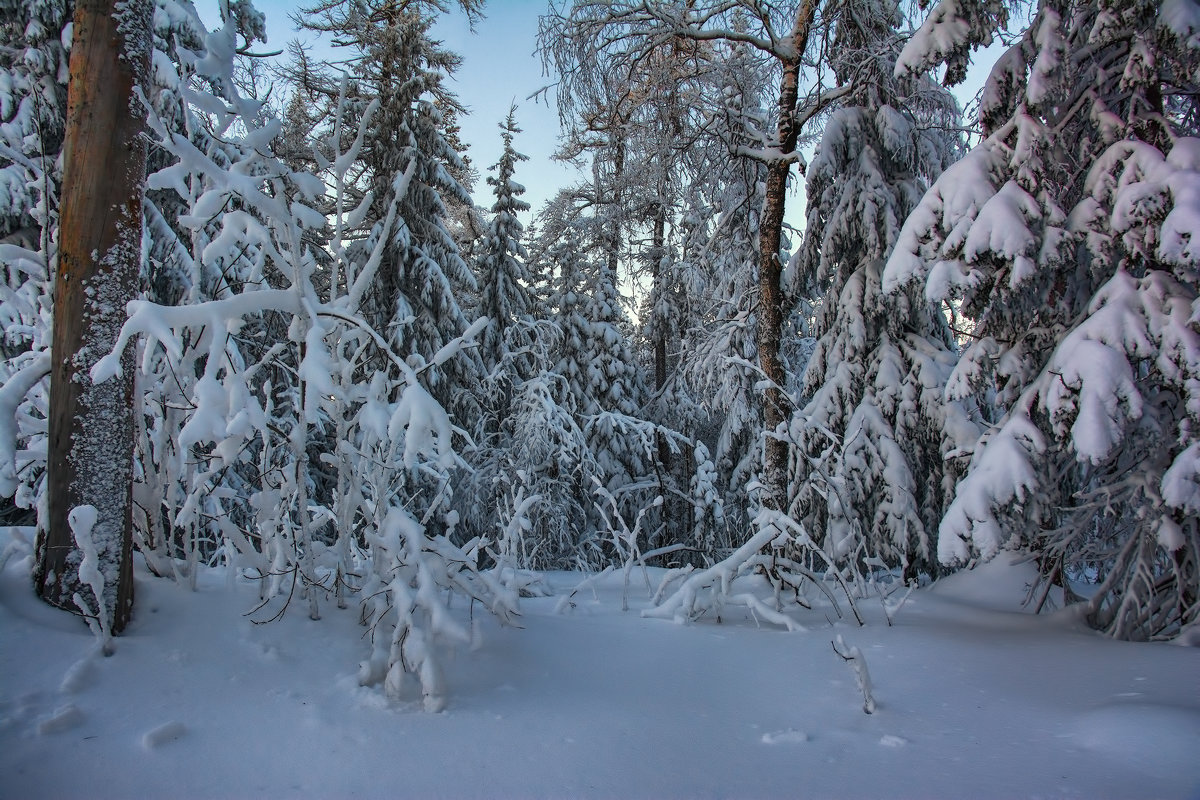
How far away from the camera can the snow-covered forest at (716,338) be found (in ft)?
8.01

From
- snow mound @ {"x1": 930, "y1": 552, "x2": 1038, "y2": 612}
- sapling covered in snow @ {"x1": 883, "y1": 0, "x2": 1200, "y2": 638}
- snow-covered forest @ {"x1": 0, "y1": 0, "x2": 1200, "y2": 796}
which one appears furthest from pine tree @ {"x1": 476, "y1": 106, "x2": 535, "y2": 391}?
sapling covered in snow @ {"x1": 883, "y1": 0, "x2": 1200, "y2": 638}

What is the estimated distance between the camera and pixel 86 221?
2.48 metres

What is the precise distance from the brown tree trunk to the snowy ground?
24 cm

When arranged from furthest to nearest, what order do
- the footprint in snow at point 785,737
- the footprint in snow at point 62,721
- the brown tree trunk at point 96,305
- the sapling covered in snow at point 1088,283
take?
the sapling covered in snow at point 1088,283 → the brown tree trunk at point 96,305 → the footprint in snow at point 785,737 → the footprint in snow at point 62,721

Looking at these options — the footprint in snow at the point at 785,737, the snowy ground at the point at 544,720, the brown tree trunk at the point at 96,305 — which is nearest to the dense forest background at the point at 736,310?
the brown tree trunk at the point at 96,305

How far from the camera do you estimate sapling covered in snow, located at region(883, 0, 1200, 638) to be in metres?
3.28

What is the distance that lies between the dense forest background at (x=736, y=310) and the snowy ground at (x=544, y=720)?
0.20 meters

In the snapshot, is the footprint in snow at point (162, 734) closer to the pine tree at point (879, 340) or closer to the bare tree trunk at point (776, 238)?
the bare tree trunk at point (776, 238)

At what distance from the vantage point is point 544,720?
2.22m

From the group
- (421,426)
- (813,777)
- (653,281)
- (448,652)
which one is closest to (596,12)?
(421,426)

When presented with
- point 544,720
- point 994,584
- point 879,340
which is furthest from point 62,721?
point 879,340

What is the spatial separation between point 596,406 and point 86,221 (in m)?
12.3

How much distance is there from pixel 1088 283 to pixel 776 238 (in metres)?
2.98

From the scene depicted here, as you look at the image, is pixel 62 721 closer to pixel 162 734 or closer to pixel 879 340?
pixel 162 734
